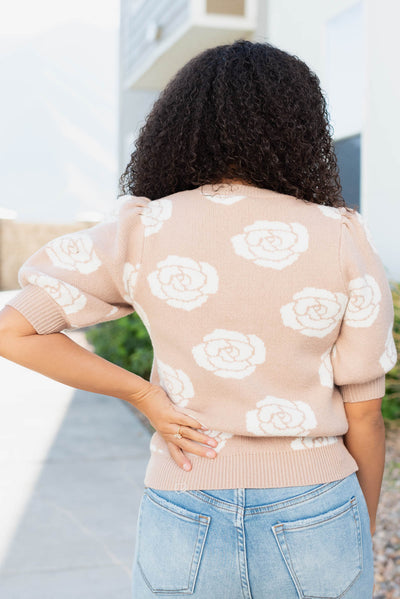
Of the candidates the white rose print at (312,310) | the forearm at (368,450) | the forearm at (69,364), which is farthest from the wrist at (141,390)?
the forearm at (368,450)

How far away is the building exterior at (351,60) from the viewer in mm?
5137

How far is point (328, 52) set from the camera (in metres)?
6.00

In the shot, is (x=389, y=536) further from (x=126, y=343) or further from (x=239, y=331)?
(x=126, y=343)

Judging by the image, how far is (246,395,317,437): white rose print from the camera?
1.20 metres

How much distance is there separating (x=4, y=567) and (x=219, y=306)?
2.41 metres

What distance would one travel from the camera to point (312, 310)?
119 centimetres

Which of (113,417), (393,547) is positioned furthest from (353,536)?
(113,417)

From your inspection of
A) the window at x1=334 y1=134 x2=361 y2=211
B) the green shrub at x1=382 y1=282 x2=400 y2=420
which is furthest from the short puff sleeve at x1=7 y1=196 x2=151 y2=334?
the window at x1=334 y1=134 x2=361 y2=211

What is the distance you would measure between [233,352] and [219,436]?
167mm

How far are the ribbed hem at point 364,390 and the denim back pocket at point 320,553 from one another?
0.23 m

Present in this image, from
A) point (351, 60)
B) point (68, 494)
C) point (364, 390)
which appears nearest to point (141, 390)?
point (364, 390)

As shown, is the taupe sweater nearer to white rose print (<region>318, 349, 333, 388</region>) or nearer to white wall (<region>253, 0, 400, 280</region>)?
white rose print (<region>318, 349, 333, 388</region>)

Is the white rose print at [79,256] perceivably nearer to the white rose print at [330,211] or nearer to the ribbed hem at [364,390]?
the white rose print at [330,211]

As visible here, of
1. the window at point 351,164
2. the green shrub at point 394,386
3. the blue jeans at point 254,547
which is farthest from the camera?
the window at point 351,164
